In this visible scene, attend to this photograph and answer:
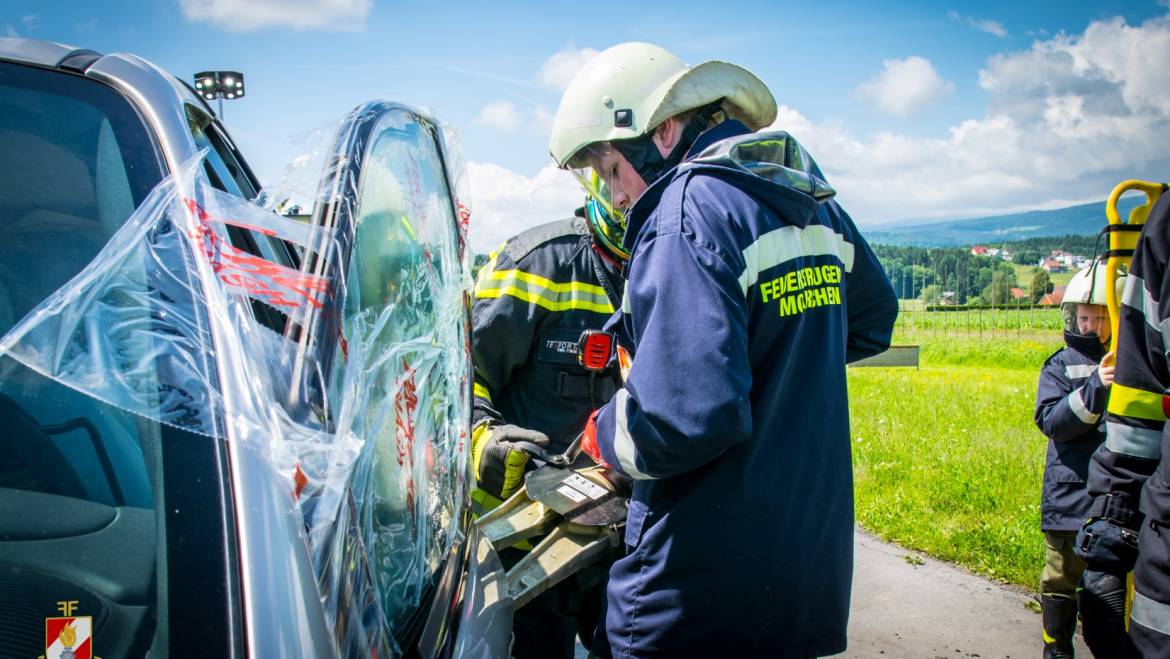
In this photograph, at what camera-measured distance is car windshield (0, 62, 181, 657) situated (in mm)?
995

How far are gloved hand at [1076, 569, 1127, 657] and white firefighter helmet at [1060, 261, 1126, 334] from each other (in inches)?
46.8

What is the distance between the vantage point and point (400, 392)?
1425 millimetres

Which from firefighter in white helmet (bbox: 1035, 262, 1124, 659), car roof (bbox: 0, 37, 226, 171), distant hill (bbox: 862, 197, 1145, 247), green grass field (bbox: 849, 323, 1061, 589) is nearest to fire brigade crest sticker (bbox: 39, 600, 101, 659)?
car roof (bbox: 0, 37, 226, 171)

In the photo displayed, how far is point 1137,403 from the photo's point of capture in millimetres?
2279

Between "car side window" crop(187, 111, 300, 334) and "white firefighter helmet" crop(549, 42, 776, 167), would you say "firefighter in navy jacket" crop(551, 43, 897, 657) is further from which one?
"car side window" crop(187, 111, 300, 334)

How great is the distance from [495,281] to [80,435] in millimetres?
1602

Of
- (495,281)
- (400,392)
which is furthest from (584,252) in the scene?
(400,392)

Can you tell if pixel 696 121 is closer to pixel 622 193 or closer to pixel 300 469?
pixel 622 193

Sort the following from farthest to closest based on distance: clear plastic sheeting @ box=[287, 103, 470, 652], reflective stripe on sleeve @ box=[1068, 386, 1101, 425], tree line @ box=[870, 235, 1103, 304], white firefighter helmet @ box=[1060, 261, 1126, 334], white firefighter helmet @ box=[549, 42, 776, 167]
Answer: tree line @ box=[870, 235, 1103, 304] → white firefighter helmet @ box=[1060, 261, 1126, 334] → reflective stripe on sleeve @ box=[1068, 386, 1101, 425] → white firefighter helmet @ box=[549, 42, 776, 167] → clear plastic sheeting @ box=[287, 103, 470, 652]

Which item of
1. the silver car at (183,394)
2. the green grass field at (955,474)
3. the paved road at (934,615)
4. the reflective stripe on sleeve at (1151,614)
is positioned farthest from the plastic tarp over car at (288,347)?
the green grass field at (955,474)

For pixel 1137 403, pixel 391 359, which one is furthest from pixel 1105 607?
pixel 391 359

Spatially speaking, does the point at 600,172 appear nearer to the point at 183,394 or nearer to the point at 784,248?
the point at 784,248

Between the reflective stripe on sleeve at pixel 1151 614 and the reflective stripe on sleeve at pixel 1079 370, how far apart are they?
5.71ft

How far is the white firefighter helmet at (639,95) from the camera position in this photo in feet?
6.79
